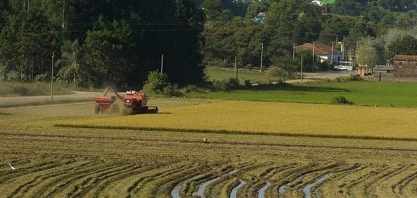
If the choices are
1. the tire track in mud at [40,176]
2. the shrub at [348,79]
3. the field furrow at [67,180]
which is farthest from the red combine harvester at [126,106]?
the shrub at [348,79]

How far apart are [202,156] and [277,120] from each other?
579 inches

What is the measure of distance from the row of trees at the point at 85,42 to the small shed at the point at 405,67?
122ft

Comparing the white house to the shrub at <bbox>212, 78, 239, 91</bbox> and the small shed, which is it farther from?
the shrub at <bbox>212, 78, 239, 91</bbox>

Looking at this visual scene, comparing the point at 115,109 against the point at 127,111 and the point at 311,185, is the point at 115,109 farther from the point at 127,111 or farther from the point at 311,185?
the point at 311,185

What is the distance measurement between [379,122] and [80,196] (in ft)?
83.6

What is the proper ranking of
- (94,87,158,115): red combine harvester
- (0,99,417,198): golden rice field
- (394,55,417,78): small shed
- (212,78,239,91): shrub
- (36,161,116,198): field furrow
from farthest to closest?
(394,55,417,78): small shed
(212,78,239,91): shrub
(94,87,158,115): red combine harvester
(0,99,417,198): golden rice field
(36,161,116,198): field furrow

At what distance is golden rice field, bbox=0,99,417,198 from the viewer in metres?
19.9

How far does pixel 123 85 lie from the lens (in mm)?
67125

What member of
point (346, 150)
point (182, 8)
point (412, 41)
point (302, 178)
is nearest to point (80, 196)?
point (302, 178)

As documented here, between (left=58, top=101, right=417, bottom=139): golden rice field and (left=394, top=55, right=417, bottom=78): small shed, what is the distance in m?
51.9

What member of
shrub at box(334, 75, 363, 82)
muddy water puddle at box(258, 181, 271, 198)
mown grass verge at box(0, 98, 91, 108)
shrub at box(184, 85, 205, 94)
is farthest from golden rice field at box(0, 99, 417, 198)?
shrub at box(334, 75, 363, 82)

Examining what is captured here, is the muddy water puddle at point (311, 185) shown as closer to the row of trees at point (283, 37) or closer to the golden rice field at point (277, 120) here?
the golden rice field at point (277, 120)

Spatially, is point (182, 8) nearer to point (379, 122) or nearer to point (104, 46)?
point (104, 46)

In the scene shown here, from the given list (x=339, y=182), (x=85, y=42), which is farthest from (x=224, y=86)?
(x=339, y=182)
